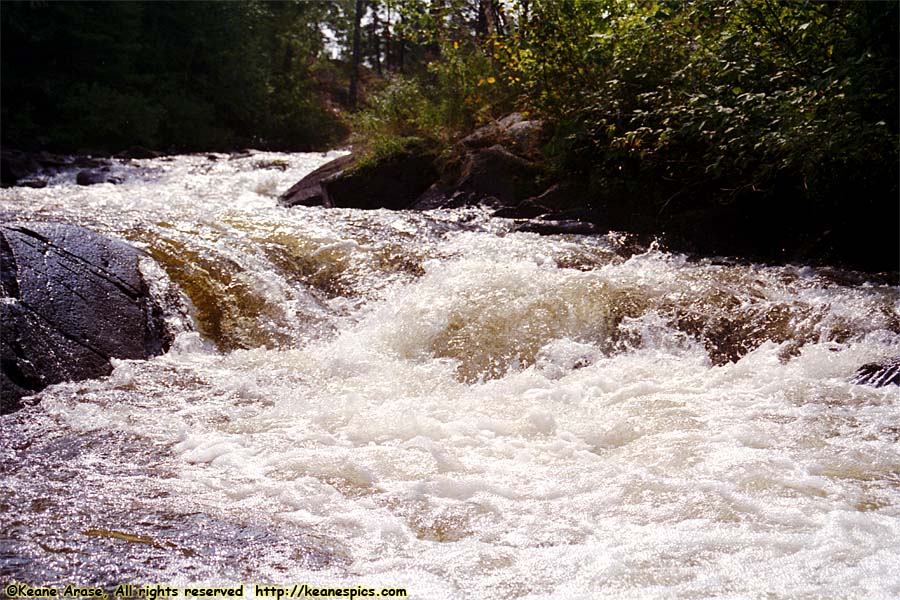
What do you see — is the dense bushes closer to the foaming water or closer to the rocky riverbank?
the rocky riverbank

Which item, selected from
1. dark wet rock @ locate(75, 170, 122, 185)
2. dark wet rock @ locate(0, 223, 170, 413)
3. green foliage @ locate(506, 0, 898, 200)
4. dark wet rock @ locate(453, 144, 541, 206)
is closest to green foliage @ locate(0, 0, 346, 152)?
dark wet rock @ locate(75, 170, 122, 185)

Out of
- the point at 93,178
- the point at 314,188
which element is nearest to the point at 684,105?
the point at 314,188

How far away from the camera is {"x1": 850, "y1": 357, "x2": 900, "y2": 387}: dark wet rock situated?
14.8ft

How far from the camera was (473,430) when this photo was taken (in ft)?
13.6

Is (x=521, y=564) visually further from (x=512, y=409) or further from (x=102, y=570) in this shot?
(x=512, y=409)

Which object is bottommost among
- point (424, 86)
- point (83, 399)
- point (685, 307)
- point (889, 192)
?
point (83, 399)

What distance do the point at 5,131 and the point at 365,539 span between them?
55.1 ft

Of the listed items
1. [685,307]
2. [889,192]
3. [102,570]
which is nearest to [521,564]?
[102,570]

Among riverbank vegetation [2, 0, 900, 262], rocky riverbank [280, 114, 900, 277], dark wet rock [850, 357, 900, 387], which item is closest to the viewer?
dark wet rock [850, 357, 900, 387]

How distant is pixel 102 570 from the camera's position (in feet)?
8.48

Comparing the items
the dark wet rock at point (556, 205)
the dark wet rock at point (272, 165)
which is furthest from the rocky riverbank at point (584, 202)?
the dark wet rock at point (272, 165)

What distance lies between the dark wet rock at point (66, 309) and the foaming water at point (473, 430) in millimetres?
197

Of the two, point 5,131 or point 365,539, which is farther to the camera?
point 5,131

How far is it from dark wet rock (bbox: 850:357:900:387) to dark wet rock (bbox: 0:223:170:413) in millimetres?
4516
